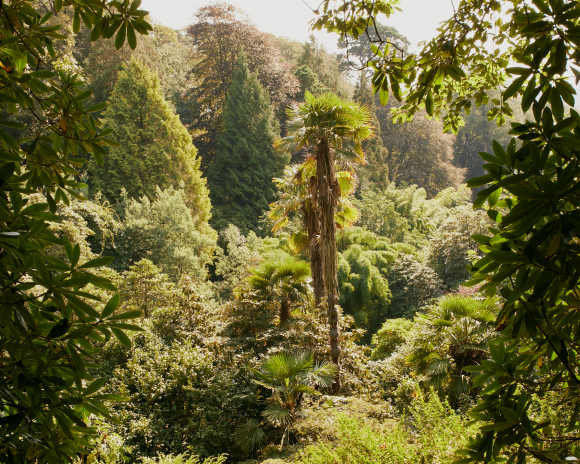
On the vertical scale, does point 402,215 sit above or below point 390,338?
above

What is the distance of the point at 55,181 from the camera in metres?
1.15

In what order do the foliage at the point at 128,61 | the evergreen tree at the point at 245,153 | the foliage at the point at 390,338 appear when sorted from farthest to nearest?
the evergreen tree at the point at 245,153 → the foliage at the point at 128,61 → the foliage at the point at 390,338

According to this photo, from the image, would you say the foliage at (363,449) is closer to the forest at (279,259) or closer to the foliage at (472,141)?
the forest at (279,259)

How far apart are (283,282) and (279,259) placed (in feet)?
7.74

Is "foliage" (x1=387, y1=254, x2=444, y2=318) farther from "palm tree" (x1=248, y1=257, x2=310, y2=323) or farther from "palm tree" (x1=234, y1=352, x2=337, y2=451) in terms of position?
"palm tree" (x1=234, y1=352, x2=337, y2=451)

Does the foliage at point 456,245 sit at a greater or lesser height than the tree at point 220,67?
lesser

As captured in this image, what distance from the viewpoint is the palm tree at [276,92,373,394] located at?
6.31 meters

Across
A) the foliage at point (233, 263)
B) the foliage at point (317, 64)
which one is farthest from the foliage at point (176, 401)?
the foliage at point (317, 64)

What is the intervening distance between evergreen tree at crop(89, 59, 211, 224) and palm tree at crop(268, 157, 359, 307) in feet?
24.4

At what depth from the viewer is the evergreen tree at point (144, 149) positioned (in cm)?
1418

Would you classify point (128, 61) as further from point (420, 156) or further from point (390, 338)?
point (420, 156)

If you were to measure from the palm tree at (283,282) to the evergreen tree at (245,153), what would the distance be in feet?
34.3

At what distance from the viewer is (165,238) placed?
12.0 meters

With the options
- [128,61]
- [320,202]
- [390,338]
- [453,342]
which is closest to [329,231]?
[320,202]
